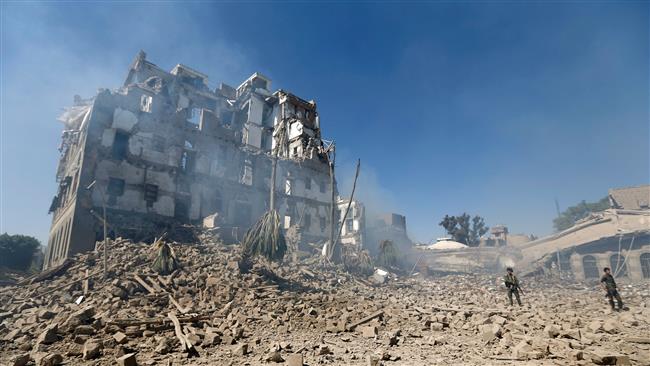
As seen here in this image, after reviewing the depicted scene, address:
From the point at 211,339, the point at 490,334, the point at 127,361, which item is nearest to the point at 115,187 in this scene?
the point at 211,339

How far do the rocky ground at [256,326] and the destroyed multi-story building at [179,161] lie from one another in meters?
6.62

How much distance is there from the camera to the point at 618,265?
1073 inches

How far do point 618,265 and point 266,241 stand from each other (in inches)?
1182

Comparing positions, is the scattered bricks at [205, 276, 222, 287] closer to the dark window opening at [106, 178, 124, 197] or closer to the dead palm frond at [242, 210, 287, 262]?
the dead palm frond at [242, 210, 287, 262]

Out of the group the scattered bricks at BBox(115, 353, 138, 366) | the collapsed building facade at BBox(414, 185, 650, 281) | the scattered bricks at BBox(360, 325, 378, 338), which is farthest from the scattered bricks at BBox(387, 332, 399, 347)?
the collapsed building facade at BBox(414, 185, 650, 281)

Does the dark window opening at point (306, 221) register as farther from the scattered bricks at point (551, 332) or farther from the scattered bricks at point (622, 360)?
the scattered bricks at point (622, 360)

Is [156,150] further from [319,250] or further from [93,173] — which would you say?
[319,250]

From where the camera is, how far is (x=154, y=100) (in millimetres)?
26250

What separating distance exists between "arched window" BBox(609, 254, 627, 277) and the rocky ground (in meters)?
15.0

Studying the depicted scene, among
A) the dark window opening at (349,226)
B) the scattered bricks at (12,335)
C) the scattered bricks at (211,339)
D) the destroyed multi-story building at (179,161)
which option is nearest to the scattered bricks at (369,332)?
the scattered bricks at (211,339)

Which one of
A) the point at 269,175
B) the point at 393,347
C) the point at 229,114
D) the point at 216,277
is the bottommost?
the point at 393,347

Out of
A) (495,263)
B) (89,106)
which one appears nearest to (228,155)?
(89,106)

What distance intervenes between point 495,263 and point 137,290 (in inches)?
1342

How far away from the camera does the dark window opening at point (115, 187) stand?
73.0 feet
